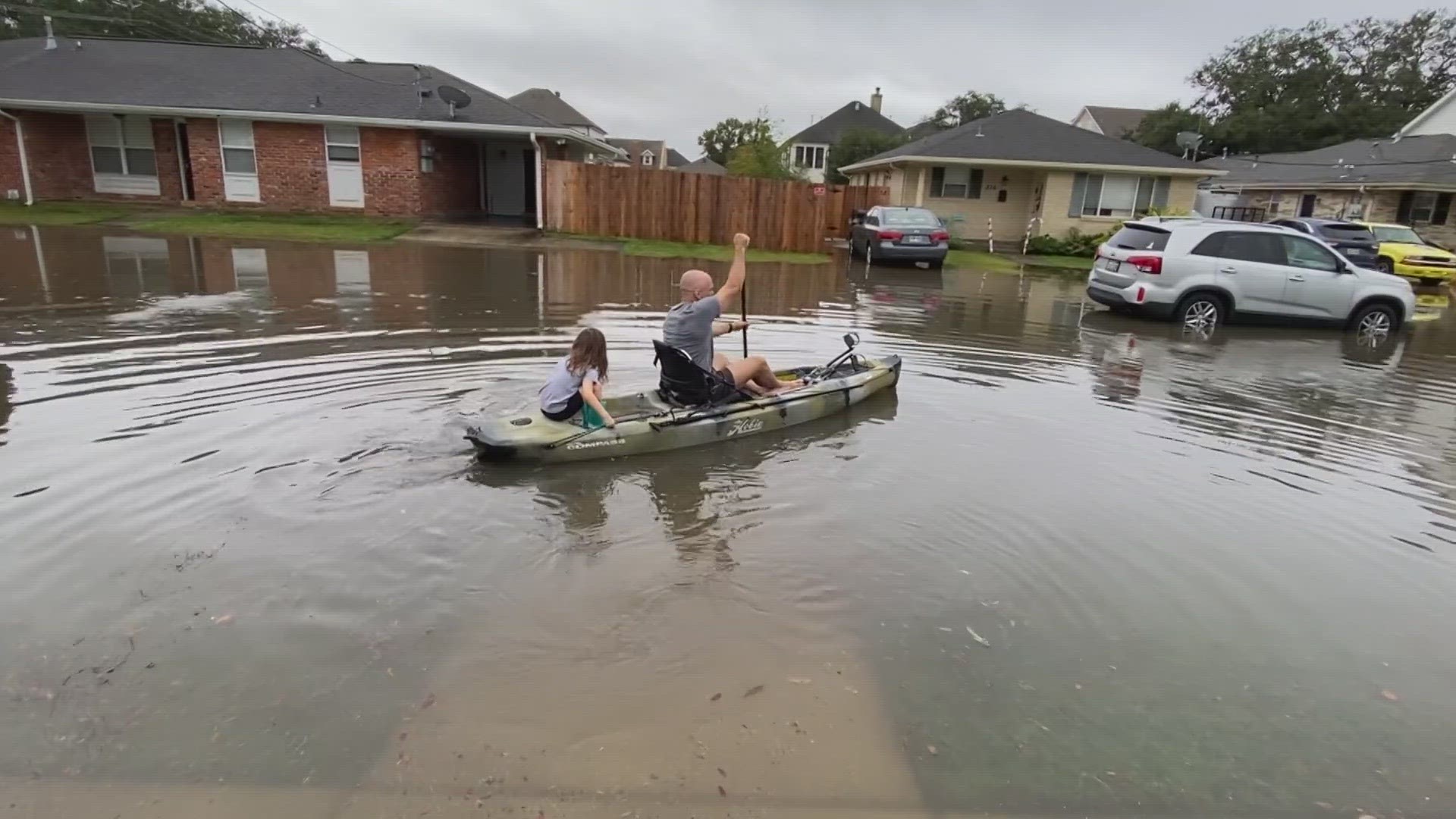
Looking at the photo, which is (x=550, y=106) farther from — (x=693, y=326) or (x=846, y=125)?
(x=693, y=326)

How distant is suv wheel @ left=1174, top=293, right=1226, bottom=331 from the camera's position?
13.2 m

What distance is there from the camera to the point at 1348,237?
2091 centimetres

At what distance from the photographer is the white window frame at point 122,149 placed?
23016 millimetres

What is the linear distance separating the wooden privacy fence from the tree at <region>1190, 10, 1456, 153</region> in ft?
132

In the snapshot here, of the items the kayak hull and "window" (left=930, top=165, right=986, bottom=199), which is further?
"window" (left=930, top=165, right=986, bottom=199)

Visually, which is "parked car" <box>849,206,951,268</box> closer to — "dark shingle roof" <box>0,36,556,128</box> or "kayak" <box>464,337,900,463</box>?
"dark shingle roof" <box>0,36,556,128</box>

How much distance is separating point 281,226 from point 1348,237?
2570 centimetres

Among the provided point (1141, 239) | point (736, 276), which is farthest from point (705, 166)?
point (736, 276)

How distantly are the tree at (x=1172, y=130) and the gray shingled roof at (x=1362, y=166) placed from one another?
1125 centimetres

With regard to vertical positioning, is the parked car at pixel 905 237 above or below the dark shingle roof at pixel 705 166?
below

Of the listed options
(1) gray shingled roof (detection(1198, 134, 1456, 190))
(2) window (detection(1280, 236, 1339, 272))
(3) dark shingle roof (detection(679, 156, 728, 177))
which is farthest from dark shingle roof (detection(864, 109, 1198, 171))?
(3) dark shingle roof (detection(679, 156, 728, 177))

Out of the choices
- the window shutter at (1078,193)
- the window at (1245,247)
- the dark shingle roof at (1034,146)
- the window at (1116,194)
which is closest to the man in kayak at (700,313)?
the window at (1245,247)

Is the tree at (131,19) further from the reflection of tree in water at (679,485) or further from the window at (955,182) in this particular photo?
Result: the reflection of tree in water at (679,485)

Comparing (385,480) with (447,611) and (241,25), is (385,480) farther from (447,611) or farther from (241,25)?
(241,25)
